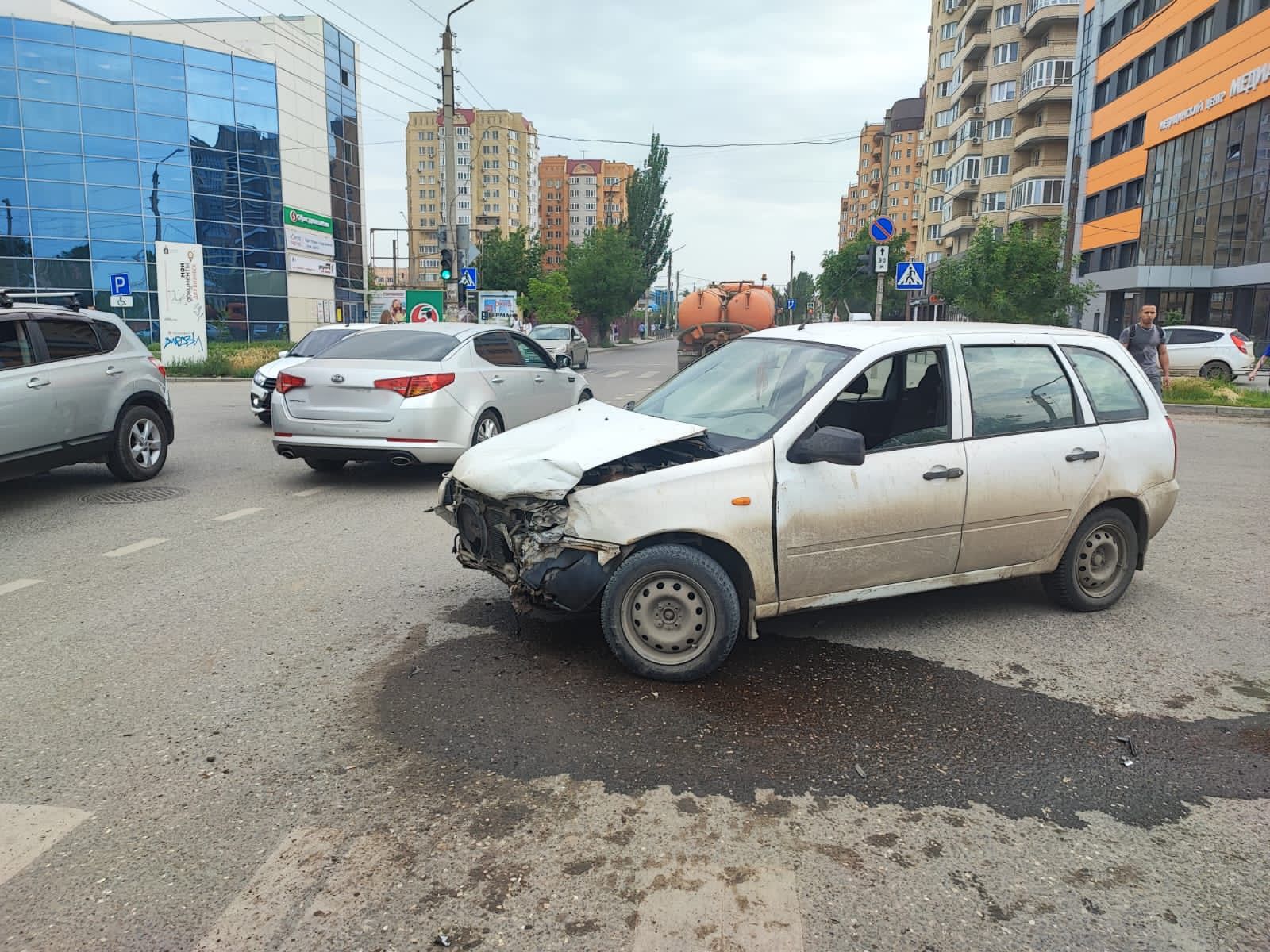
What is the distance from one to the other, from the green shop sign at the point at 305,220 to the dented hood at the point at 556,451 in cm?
5137

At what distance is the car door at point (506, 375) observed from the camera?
380 inches

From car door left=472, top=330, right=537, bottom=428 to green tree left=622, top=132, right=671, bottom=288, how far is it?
65616mm

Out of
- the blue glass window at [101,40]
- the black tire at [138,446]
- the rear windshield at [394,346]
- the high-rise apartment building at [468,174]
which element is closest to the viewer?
the black tire at [138,446]

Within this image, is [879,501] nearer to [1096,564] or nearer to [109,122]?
[1096,564]

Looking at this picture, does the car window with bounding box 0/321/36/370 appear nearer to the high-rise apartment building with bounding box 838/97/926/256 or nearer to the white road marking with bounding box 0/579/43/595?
the white road marking with bounding box 0/579/43/595

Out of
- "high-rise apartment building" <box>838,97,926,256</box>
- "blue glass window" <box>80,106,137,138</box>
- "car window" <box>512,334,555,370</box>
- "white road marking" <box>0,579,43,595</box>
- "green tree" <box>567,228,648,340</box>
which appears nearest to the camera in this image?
"white road marking" <box>0,579,43,595</box>

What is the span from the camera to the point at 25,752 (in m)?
3.52

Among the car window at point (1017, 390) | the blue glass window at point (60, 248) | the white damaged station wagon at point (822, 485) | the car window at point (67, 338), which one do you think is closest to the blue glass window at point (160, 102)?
the blue glass window at point (60, 248)

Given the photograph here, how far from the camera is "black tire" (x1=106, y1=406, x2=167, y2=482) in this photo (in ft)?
29.3

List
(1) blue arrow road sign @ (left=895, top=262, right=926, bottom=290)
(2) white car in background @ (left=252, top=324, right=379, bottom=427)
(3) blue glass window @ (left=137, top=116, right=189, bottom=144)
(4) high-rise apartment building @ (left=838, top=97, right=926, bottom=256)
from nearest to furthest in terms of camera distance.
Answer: (2) white car in background @ (left=252, top=324, right=379, bottom=427) < (1) blue arrow road sign @ (left=895, top=262, right=926, bottom=290) < (3) blue glass window @ (left=137, top=116, right=189, bottom=144) < (4) high-rise apartment building @ (left=838, top=97, right=926, bottom=256)

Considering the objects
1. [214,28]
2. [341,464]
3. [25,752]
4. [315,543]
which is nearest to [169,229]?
[214,28]

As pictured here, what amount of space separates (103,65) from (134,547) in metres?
46.1

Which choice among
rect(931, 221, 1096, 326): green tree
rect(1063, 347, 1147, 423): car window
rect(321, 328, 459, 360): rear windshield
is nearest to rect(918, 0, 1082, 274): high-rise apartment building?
rect(931, 221, 1096, 326): green tree

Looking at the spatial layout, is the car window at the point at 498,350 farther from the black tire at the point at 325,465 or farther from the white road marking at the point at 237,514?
the white road marking at the point at 237,514
